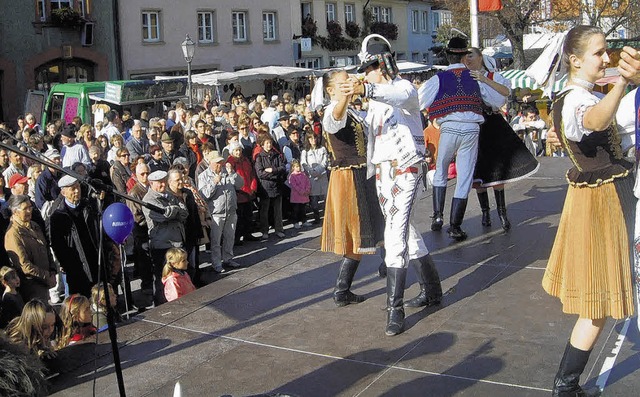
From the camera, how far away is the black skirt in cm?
802

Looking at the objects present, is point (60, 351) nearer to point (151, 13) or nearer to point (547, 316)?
point (547, 316)

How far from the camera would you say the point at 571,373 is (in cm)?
422

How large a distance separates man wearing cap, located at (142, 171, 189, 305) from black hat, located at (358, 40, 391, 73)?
3.76 metres

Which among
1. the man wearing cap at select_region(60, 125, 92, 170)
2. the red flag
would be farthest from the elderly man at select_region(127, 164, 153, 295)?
the red flag

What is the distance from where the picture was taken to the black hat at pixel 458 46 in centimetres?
753

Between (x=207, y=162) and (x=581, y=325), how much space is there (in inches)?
281

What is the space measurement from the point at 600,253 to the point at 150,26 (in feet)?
92.4

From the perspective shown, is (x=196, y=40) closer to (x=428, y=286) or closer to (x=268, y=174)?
(x=268, y=174)

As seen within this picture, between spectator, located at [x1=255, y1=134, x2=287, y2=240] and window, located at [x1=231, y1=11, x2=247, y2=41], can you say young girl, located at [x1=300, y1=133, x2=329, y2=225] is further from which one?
window, located at [x1=231, y1=11, x2=247, y2=41]

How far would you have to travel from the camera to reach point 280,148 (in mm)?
13148

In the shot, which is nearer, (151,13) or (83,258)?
(83,258)

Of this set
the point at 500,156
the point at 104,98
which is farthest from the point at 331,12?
the point at 500,156

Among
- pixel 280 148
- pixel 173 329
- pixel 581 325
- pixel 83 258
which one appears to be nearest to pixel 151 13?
pixel 280 148

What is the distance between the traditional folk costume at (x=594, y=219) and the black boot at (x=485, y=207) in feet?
12.8
